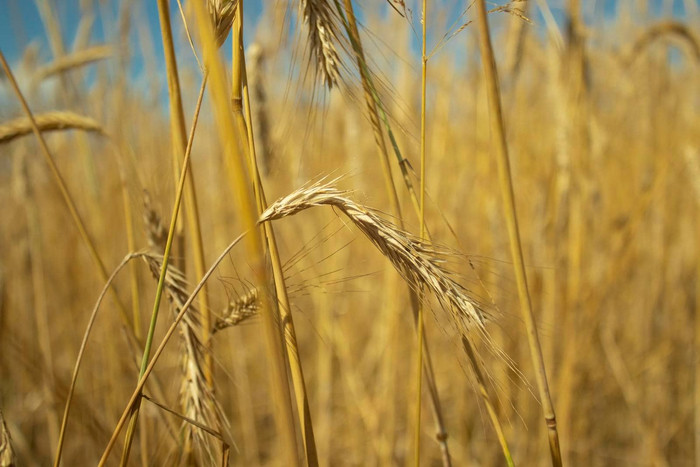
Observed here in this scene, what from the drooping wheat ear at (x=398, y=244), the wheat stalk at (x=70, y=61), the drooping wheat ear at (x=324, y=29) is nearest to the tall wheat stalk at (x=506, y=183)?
the drooping wheat ear at (x=398, y=244)

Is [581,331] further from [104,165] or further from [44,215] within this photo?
[44,215]

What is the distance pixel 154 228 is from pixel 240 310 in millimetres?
228

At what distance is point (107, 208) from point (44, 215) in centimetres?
78

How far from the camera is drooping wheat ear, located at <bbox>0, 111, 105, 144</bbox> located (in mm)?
625

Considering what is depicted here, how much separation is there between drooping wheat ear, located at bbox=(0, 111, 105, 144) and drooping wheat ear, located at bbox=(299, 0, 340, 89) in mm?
375

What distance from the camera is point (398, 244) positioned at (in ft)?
1.17

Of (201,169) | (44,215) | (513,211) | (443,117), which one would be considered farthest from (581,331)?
(44,215)

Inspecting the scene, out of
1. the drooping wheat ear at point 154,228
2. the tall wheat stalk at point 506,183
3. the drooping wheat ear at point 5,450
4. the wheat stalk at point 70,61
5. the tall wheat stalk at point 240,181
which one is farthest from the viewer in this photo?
the wheat stalk at point 70,61

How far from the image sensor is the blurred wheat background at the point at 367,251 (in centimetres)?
47

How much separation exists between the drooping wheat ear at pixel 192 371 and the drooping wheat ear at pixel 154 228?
0.10m

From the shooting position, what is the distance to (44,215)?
195 cm

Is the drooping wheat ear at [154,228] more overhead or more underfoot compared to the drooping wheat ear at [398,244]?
more overhead

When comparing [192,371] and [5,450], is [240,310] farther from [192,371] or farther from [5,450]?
[5,450]

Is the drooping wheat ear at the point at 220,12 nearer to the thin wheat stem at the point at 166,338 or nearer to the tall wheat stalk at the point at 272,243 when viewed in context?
the tall wheat stalk at the point at 272,243
